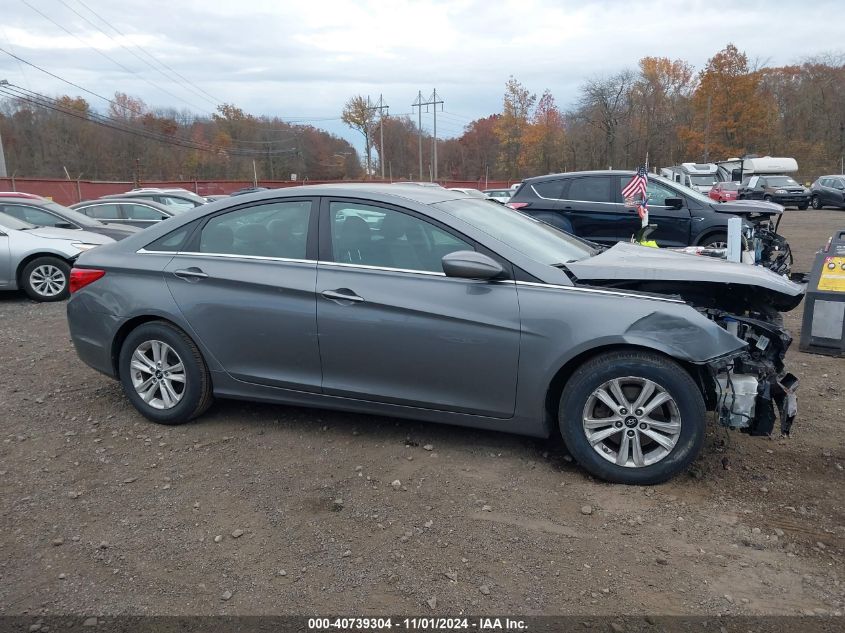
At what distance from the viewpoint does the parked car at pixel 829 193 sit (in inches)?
1148

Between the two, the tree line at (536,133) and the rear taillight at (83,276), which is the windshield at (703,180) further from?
the rear taillight at (83,276)

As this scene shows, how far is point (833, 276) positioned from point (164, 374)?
4695 millimetres

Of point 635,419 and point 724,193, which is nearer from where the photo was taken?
point 635,419

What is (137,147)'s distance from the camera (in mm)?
54031

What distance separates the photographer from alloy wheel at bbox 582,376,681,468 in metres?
3.27

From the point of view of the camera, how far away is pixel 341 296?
3.76 metres

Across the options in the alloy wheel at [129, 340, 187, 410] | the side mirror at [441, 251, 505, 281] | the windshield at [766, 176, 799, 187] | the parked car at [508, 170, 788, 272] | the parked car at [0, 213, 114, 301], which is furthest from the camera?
the windshield at [766, 176, 799, 187]

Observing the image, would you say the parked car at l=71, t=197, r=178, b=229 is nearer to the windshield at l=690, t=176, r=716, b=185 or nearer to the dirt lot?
the dirt lot

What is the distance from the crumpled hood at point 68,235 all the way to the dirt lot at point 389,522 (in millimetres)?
5532

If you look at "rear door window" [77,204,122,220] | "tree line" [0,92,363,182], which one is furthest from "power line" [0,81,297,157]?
"rear door window" [77,204,122,220]

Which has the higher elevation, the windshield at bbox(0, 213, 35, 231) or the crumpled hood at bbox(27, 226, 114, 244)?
the windshield at bbox(0, 213, 35, 231)

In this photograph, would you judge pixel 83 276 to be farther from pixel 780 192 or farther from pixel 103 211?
pixel 780 192

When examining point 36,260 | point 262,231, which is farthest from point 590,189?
point 36,260

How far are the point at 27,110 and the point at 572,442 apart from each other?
54412 millimetres
